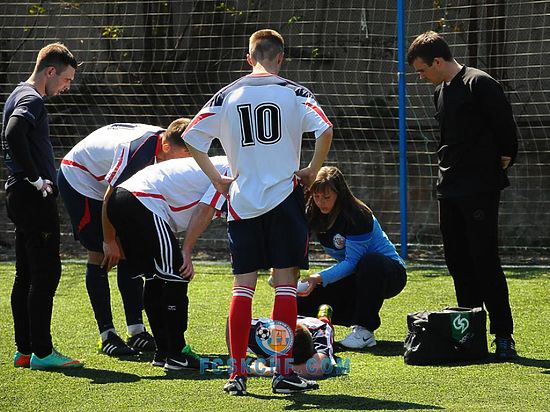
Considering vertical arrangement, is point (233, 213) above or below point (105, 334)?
above

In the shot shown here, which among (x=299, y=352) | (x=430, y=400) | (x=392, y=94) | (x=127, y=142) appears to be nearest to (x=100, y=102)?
(x=392, y=94)

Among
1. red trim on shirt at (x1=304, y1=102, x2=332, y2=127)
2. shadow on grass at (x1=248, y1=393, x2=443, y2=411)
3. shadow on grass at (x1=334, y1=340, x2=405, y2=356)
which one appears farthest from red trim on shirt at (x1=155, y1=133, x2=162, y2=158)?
shadow on grass at (x1=248, y1=393, x2=443, y2=411)

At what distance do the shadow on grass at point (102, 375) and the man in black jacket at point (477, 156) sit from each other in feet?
6.02

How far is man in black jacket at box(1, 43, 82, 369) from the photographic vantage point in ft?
16.6

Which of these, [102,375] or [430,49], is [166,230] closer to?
→ [102,375]

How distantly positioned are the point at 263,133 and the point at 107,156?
62.0 inches

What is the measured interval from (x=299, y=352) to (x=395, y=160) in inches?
233

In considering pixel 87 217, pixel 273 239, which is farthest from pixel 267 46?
pixel 87 217

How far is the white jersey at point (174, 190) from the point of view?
17.3 ft

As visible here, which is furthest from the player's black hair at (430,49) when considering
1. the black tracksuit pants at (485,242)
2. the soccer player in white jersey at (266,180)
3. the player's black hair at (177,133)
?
the player's black hair at (177,133)

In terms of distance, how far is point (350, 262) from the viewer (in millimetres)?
5879

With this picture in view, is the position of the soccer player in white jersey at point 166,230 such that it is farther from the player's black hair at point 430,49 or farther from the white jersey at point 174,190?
the player's black hair at point 430,49

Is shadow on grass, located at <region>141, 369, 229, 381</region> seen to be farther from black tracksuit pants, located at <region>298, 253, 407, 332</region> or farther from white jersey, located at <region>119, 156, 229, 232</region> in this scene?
black tracksuit pants, located at <region>298, 253, 407, 332</region>

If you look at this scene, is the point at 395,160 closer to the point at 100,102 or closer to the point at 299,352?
the point at 100,102
